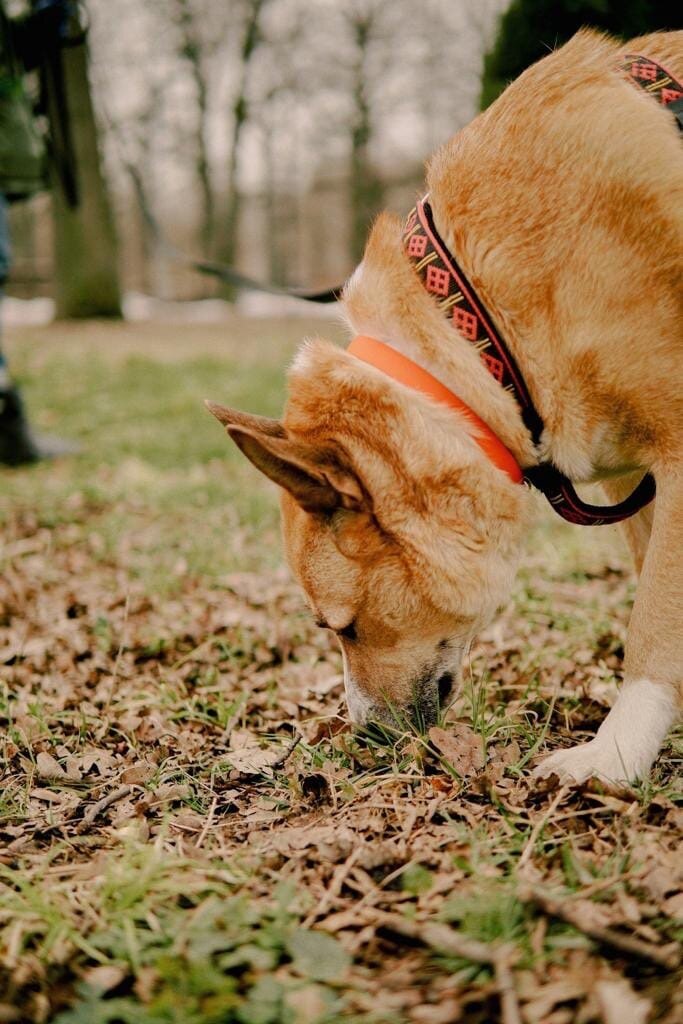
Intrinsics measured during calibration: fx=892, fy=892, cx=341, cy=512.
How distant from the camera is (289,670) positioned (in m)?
3.62

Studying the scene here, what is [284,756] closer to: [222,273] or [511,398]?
[511,398]

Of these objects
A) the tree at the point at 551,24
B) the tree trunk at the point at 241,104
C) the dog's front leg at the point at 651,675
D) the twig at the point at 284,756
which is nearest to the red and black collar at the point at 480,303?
the dog's front leg at the point at 651,675

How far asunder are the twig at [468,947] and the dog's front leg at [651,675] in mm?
745

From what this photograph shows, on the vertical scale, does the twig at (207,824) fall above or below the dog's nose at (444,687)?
above

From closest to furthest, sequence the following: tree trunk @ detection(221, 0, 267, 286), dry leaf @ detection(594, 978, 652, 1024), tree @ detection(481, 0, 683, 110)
Answer: dry leaf @ detection(594, 978, 652, 1024)
tree @ detection(481, 0, 683, 110)
tree trunk @ detection(221, 0, 267, 286)

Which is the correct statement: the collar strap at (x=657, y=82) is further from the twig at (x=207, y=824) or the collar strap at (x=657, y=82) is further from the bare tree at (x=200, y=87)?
the bare tree at (x=200, y=87)

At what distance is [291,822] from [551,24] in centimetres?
549

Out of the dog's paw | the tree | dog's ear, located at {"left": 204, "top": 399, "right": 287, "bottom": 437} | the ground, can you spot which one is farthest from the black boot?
the dog's paw

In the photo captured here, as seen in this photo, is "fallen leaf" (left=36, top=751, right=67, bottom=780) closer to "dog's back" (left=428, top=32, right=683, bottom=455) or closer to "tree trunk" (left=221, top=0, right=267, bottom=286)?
"dog's back" (left=428, top=32, right=683, bottom=455)

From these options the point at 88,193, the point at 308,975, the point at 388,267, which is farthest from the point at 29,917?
the point at 88,193

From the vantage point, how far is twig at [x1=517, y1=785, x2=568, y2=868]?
6.78 ft

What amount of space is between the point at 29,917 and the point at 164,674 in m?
1.60

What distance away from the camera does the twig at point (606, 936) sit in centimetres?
174

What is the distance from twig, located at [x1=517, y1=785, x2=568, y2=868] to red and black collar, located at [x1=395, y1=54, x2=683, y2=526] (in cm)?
98
